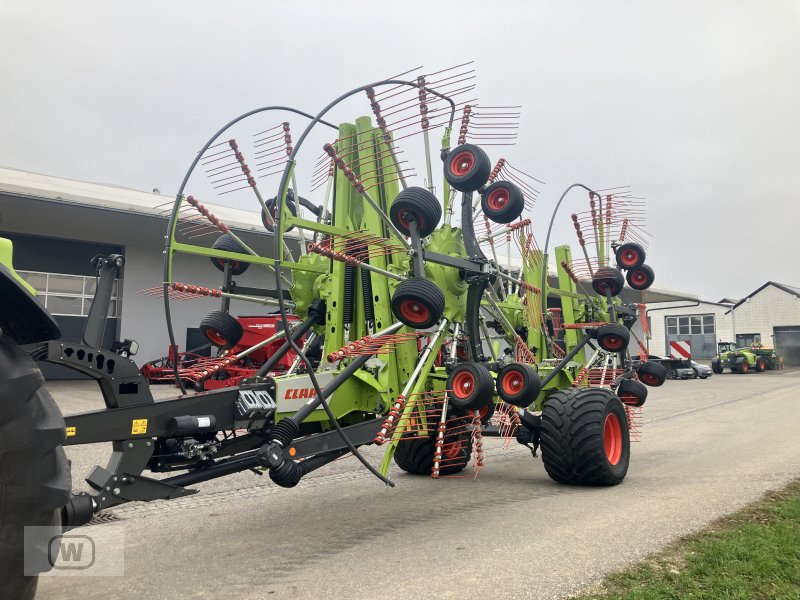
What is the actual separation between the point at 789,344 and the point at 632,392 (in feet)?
160

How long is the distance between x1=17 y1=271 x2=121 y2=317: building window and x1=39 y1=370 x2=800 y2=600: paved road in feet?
39.5

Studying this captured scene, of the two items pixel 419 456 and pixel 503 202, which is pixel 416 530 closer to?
pixel 419 456

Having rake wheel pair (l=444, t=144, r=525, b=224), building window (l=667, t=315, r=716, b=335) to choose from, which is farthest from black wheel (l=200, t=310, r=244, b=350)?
building window (l=667, t=315, r=716, b=335)

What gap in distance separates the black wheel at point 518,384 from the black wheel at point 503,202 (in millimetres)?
1376

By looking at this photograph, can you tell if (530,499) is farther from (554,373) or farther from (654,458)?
(654,458)

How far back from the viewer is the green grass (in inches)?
141

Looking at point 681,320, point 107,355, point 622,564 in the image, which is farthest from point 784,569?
point 681,320

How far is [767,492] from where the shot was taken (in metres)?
6.18

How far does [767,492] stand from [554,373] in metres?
2.58

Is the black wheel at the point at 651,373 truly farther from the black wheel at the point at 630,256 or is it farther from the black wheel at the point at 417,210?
the black wheel at the point at 417,210

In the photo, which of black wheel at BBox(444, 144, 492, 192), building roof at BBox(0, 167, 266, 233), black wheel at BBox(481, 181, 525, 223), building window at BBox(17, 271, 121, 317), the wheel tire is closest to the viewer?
the wheel tire

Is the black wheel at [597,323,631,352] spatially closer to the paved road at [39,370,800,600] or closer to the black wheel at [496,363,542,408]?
the paved road at [39,370,800,600]

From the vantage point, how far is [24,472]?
94.2 inches

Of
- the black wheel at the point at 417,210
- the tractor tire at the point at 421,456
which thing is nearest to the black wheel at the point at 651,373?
the tractor tire at the point at 421,456
